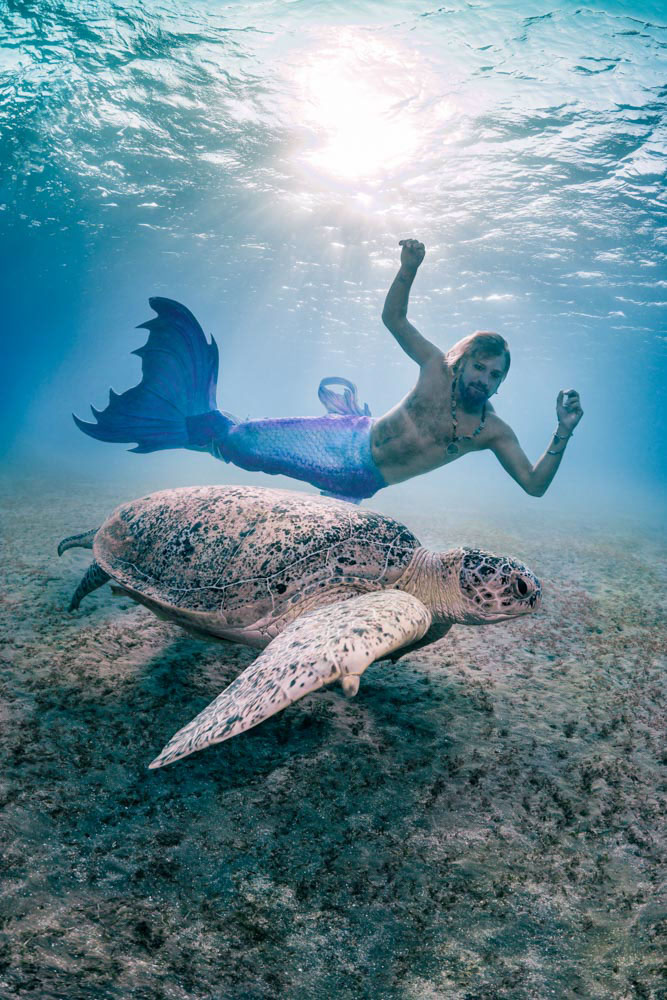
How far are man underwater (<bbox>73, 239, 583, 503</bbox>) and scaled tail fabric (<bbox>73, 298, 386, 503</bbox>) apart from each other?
0.01 m

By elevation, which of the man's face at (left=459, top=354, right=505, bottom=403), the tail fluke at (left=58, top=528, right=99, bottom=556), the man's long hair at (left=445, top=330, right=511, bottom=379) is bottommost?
the tail fluke at (left=58, top=528, right=99, bottom=556)

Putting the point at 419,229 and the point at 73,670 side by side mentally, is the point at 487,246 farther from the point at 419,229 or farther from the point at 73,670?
the point at 73,670

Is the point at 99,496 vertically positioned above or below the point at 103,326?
below

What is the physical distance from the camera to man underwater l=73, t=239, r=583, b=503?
12.8 feet

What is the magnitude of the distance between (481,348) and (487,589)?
7.70 feet

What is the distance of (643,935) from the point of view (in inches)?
49.9

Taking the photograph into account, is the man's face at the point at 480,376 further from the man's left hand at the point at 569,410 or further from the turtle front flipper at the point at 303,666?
the turtle front flipper at the point at 303,666

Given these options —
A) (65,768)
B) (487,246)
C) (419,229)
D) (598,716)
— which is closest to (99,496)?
(65,768)

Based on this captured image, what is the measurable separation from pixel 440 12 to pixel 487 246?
954cm

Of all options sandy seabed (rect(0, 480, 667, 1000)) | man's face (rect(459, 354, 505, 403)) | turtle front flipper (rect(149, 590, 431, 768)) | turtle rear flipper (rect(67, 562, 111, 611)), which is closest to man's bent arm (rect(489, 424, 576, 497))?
man's face (rect(459, 354, 505, 403))

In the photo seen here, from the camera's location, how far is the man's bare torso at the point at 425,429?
4113 millimetres

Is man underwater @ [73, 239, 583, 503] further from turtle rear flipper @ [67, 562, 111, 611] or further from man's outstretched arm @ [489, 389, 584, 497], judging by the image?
turtle rear flipper @ [67, 562, 111, 611]

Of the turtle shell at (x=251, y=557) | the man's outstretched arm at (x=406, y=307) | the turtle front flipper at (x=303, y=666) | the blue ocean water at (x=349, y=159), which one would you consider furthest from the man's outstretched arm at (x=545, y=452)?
the blue ocean water at (x=349, y=159)

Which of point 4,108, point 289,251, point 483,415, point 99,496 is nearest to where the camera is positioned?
point 483,415
